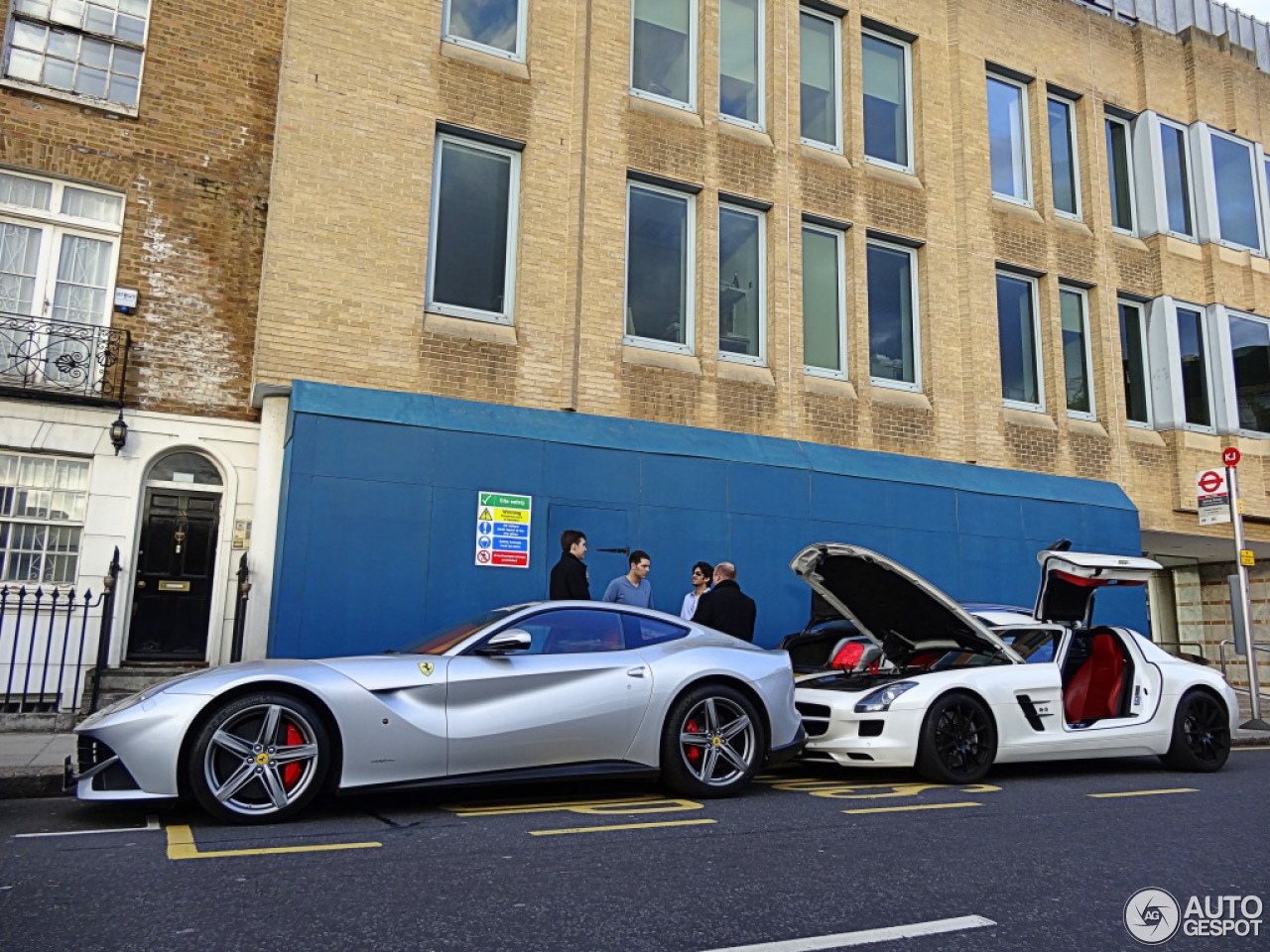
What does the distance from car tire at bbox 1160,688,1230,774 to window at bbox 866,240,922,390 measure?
22.0 feet

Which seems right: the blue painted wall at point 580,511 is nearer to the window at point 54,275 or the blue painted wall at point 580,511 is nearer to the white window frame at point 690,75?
the window at point 54,275

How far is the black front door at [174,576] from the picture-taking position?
10.7m

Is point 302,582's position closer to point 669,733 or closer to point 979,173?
point 669,733

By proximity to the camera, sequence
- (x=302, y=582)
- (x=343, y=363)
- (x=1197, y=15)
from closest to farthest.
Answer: (x=302, y=582) → (x=343, y=363) → (x=1197, y=15)

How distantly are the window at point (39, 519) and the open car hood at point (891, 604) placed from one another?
7.49 metres

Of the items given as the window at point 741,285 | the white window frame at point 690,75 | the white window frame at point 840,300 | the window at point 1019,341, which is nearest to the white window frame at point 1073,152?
the window at point 1019,341

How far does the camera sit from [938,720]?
7.55 m

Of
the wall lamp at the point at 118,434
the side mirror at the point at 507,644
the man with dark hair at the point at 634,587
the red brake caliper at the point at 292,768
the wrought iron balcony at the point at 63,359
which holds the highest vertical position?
the wrought iron balcony at the point at 63,359

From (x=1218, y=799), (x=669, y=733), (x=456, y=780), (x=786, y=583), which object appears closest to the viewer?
(x=456, y=780)

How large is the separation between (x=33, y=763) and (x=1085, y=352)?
15.4m

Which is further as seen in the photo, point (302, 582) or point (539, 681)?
point (302, 582)

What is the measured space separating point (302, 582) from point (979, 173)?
11767mm

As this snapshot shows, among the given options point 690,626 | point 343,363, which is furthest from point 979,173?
point 690,626

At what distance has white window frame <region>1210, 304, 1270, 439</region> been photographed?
17000 mm
